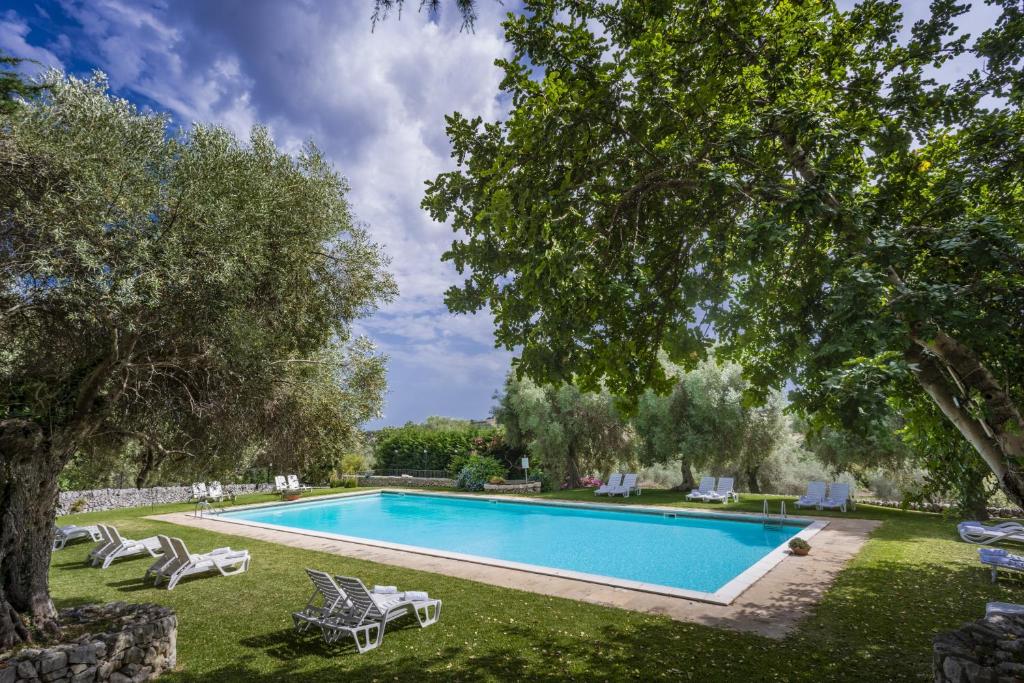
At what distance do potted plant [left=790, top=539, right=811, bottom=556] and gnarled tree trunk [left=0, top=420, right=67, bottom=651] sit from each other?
13330mm

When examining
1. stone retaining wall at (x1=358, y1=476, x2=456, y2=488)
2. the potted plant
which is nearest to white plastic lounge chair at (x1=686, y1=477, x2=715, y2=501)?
the potted plant

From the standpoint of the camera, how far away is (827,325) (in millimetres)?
4859

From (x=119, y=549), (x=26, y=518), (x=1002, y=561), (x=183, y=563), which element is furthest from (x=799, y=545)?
(x=119, y=549)

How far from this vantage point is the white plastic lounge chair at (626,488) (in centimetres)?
2359

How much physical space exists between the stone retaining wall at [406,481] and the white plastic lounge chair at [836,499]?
18.9 meters

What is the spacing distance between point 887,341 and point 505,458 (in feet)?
94.4

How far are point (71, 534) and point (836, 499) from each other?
23948 mm

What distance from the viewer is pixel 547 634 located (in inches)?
282

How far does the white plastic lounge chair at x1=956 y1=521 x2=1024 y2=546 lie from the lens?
11922 millimetres

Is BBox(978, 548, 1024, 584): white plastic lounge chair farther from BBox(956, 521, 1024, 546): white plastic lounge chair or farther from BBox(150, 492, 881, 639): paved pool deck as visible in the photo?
BBox(956, 521, 1024, 546): white plastic lounge chair

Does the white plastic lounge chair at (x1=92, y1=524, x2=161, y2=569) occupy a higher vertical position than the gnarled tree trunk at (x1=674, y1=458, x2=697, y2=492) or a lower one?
lower

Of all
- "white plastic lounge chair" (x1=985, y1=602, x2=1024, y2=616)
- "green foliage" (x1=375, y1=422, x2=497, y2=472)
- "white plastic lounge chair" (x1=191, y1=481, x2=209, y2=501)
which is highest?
"green foliage" (x1=375, y1=422, x2=497, y2=472)

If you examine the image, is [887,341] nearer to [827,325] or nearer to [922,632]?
[827,325]

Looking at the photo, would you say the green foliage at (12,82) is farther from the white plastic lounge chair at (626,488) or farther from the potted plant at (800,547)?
the white plastic lounge chair at (626,488)
